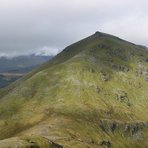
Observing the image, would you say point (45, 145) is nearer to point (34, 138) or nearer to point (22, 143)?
point (34, 138)

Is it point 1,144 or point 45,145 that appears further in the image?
point 45,145

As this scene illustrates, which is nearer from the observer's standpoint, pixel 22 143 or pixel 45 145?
pixel 22 143

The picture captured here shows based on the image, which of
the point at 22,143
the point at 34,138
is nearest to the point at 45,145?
the point at 34,138

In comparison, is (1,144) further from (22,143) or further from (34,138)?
(34,138)

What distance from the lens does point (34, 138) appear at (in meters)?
188

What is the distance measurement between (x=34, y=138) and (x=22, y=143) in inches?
653

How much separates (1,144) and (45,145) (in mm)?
30506

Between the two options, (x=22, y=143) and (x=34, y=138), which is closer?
(x=22, y=143)

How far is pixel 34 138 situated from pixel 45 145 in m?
6.59

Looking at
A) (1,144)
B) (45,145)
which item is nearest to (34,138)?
(45,145)

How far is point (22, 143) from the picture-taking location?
172 metres

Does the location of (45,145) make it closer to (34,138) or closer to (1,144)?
(34,138)

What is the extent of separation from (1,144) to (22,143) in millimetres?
11441

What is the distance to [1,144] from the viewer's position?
538ft
